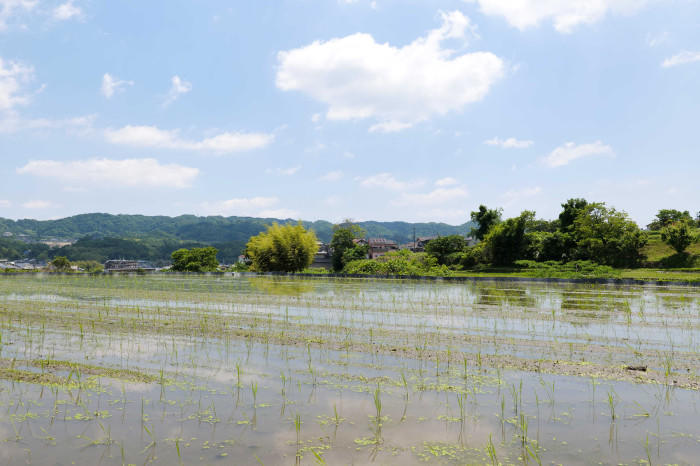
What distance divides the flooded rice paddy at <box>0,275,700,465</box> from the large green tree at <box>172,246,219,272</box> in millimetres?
52461

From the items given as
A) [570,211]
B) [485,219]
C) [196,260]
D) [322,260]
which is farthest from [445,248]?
[322,260]

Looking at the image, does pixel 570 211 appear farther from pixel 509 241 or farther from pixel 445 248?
pixel 445 248

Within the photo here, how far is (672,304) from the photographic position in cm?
1506

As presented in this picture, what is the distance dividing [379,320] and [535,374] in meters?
5.70

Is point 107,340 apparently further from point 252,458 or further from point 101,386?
point 252,458

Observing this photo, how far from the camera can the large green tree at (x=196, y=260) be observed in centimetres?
6152

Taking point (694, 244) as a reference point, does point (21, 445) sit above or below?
below

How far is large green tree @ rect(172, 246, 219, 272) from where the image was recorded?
202ft

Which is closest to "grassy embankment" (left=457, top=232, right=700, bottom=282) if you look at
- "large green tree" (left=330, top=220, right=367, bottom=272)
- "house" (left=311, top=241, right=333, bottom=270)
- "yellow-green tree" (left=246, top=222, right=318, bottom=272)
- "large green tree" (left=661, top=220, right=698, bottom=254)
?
"large green tree" (left=661, top=220, right=698, bottom=254)

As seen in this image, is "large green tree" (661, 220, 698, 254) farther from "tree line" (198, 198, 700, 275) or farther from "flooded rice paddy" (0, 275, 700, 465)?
"flooded rice paddy" (0, 275, 700, 465)

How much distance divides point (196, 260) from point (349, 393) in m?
61.3

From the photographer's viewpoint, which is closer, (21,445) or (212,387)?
(21,445)

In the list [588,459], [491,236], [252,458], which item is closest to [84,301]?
[252,458]

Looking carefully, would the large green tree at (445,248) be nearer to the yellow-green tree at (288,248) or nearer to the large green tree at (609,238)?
the large green tree at (609,238)
